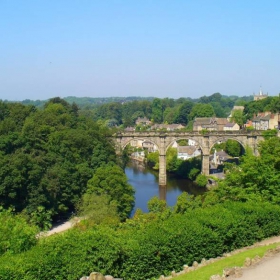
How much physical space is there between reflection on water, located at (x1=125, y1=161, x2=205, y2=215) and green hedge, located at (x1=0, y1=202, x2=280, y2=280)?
825 inches

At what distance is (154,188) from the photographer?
52.3 metres

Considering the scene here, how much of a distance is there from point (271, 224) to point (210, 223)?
3746 millimetres

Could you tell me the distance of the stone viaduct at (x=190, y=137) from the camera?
56188 millimetres

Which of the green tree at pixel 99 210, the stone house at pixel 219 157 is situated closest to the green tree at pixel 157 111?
the stone house at pixel 219 157

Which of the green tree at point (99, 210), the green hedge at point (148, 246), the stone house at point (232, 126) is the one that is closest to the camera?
the green hedge at point (148, 246)

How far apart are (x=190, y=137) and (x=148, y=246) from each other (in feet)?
134

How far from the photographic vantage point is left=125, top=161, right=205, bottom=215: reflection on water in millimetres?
46688

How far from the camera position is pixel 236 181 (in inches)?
1014

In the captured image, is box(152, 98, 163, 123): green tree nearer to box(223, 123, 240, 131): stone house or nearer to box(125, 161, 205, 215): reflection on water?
box(223, 123, 240, 131): stone house

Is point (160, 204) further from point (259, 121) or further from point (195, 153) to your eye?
point (259, 121)

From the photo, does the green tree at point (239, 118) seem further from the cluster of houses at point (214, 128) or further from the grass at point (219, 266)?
the grass at point (219, 266)

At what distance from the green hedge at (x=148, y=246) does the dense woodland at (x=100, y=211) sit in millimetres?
38

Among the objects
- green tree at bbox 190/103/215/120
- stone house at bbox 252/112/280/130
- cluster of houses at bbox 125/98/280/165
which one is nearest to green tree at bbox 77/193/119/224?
cluster of houses at bbox 125/98/280/165

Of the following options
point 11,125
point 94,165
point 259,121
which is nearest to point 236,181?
point 94,165
